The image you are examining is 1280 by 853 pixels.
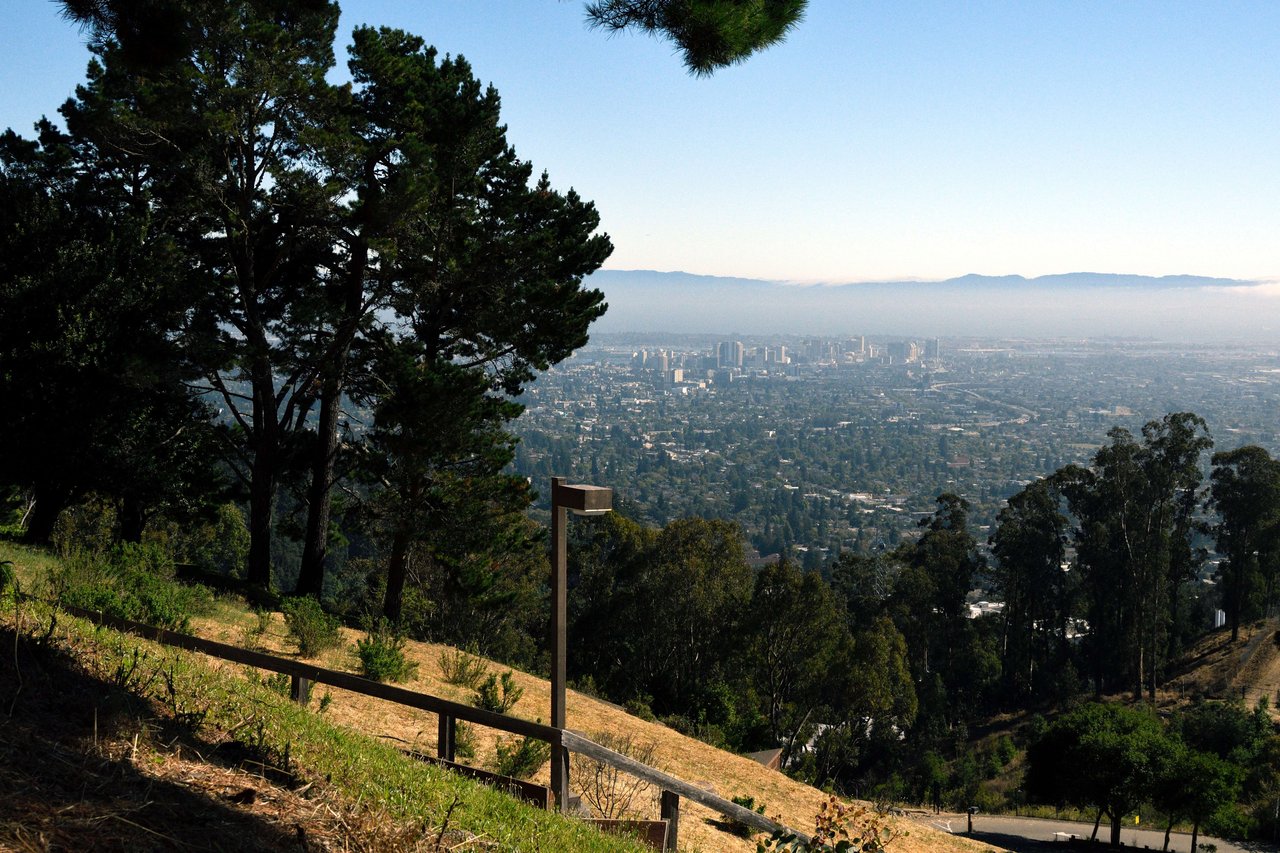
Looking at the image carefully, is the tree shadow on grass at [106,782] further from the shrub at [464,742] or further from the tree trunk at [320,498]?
the tree trunk at [320,498]

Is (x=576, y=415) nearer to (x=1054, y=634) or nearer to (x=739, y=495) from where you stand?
(x=739, y=495)

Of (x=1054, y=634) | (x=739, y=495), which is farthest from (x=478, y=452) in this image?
(x=739, y=495)

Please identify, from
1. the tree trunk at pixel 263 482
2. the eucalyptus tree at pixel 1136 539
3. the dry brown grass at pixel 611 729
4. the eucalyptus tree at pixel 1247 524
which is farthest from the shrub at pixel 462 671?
the eucalyptus tree at pixel 1247 524

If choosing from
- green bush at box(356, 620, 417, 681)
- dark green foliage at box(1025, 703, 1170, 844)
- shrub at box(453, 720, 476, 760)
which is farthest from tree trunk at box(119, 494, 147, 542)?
dark green foliage at box(1025, 703, 1170, 844)

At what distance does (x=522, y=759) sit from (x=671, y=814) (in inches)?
47.6

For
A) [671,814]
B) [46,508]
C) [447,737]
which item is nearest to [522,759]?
[447,737]

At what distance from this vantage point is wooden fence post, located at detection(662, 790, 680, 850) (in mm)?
4988

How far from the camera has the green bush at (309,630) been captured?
29.3 feet

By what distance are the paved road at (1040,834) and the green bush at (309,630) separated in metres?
15.9

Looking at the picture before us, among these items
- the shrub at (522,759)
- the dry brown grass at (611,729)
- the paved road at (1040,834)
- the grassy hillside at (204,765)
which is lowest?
the paved road at (1040,834)

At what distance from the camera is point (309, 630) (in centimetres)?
897

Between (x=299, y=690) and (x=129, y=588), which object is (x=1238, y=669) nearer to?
(x=129, y=588)

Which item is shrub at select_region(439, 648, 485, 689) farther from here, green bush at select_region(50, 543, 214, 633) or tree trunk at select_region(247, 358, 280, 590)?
tree trunk at select_region(247, 358, 280, 590)

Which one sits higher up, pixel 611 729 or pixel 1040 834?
pixel 611 729
